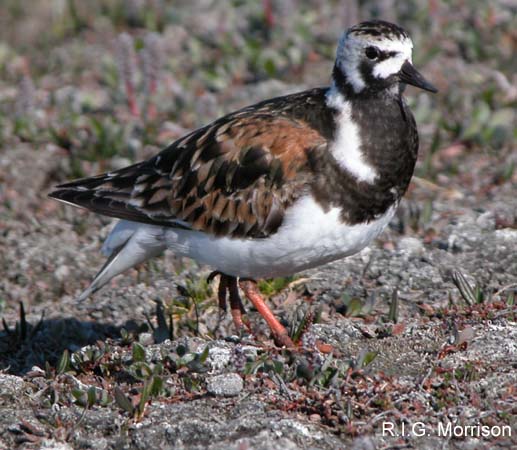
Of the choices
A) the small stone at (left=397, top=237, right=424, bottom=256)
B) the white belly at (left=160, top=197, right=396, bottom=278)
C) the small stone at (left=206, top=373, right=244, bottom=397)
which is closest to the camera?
the small stone at (left=206, top=373, right=244, bottom=397)

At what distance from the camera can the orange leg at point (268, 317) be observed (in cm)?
554

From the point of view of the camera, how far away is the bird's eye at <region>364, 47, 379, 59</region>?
17.3 feet

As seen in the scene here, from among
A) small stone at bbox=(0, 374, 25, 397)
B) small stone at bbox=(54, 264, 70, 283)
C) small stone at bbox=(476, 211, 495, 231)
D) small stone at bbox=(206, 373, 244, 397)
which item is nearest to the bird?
small stone at bbox=(206, 373, 244, 397)

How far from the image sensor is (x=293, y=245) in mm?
5273

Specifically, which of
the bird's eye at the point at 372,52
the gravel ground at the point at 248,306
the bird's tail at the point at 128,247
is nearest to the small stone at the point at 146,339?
the gravel ground at the point at 248,306

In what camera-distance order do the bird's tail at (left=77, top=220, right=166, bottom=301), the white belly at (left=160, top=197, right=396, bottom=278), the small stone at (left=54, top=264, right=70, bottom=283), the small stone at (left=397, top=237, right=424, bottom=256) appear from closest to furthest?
the white belly at (left=160, top=197, right=396, bottom=278) < the bird's tail at (left=77, top=220, right=166, bottom=301) < the small stone at (left=397, top=237, right=424, bottom=256) < the small stone at (left=54, top=264, right=70, bottom=283)

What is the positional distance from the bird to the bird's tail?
0.04 feet

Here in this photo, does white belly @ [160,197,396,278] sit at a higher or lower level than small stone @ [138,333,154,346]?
higher

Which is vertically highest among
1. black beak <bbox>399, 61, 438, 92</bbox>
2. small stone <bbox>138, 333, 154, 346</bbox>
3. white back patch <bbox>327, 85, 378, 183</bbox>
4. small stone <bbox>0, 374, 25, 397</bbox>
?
black beak <bbox>399, 61, 438, 92</bbox>

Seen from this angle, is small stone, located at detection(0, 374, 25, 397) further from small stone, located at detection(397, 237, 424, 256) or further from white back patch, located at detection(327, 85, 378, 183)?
small stone, located at detection(397, 237, 424, 256)

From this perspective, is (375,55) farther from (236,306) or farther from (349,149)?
(236,306)

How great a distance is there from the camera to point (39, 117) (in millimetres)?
8836

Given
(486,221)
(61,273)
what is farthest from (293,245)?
(61,273)

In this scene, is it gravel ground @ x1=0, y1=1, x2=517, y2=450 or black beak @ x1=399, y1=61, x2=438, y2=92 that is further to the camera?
black beak @ x1=399, y1=61, x2=438, y2=92
